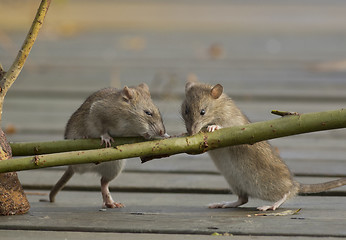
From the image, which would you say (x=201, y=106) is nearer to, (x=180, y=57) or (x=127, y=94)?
(x=127, y=94)

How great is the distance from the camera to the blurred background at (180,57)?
5.71 meters

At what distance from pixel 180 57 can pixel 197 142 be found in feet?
17.8

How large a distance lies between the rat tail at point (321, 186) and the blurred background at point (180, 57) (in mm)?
593

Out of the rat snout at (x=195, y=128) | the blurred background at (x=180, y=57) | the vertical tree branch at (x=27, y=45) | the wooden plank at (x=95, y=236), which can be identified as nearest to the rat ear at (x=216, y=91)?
the rat snout at (x=195, y=128)

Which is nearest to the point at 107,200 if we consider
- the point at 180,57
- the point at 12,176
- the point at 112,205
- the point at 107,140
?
the point at 112,205

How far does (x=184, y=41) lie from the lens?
9664 mm

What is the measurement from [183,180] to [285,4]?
34.0 ft

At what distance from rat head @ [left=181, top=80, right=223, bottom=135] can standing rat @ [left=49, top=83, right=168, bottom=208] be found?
0.51 feet

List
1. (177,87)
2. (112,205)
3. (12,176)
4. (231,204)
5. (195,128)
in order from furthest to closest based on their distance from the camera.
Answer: (177,87) < (195,128) < (231,204) < (112,205) < (12,176)

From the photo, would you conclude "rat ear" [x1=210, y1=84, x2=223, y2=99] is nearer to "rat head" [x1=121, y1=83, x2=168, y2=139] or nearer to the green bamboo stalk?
"rat head" [x1=121, y1=83, x2=168, y2=139]

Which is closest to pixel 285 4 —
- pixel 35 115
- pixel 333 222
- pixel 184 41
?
pixel 184 41

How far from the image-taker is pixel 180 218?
9.74 ft

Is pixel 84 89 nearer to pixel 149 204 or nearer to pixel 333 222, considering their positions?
pixel 149 204

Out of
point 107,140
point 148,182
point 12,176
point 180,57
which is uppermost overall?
point 180,57
